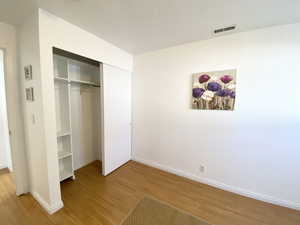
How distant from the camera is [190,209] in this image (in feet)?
5.41

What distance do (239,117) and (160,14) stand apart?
5.95 feet

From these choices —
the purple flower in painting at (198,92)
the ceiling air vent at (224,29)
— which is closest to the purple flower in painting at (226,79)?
the purple flower in painting at (198,92)

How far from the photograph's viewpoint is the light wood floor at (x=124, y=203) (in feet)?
4.85

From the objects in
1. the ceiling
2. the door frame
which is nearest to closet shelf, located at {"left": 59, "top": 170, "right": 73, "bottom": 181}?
the door frame

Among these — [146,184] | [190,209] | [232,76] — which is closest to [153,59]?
[232,76]

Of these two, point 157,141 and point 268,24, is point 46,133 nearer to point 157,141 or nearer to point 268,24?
point 157,141

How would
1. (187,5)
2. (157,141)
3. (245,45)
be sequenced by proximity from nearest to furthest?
(187,5) < (245,45) < (157,141)

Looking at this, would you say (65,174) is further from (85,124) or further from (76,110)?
(76,110)

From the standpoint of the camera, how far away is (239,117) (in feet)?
6.14

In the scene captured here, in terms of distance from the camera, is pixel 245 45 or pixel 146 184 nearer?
pixel 245 45

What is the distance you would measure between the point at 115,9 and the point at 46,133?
1633 millimetres

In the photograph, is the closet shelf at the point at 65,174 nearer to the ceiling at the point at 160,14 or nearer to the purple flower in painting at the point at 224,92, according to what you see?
the ceiling at the point at 160,14

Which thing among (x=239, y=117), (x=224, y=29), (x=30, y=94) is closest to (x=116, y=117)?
(x=30, y=94)

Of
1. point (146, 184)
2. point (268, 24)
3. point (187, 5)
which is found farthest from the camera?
point (146, 184)
